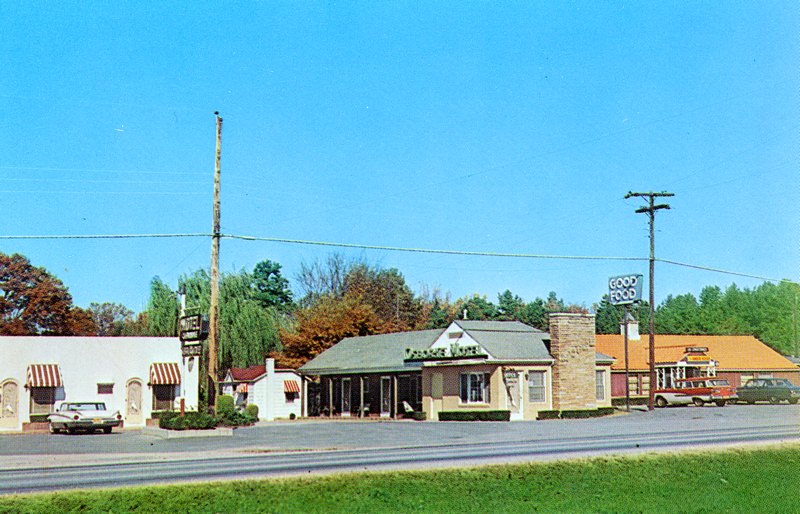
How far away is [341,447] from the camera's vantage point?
28.6 meters

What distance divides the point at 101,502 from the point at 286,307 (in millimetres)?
88058

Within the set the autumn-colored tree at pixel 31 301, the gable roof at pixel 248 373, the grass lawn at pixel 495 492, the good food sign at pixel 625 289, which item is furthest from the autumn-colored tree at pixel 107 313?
the grass lawn at pixel 495 492

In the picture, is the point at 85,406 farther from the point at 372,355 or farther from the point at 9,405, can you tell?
the point at 372,355

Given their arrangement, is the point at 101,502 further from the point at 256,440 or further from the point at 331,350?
the point at 331,350

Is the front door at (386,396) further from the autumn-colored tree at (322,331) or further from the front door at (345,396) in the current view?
the autumn-colored tree at (322,331)

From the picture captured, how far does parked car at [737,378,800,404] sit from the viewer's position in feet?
176

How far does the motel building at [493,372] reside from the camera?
45.9m

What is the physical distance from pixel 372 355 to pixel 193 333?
16500 millimetres

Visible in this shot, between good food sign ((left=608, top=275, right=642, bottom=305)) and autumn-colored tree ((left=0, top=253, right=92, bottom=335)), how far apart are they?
143 ft

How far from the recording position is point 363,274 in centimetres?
9562

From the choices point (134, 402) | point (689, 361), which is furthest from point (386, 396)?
point (689, 361)

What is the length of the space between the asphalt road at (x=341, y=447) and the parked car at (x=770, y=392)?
13.9m

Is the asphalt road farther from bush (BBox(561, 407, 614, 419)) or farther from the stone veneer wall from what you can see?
the stone veneer wall

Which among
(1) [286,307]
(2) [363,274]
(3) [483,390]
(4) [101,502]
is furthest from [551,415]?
(1) [286,307]
